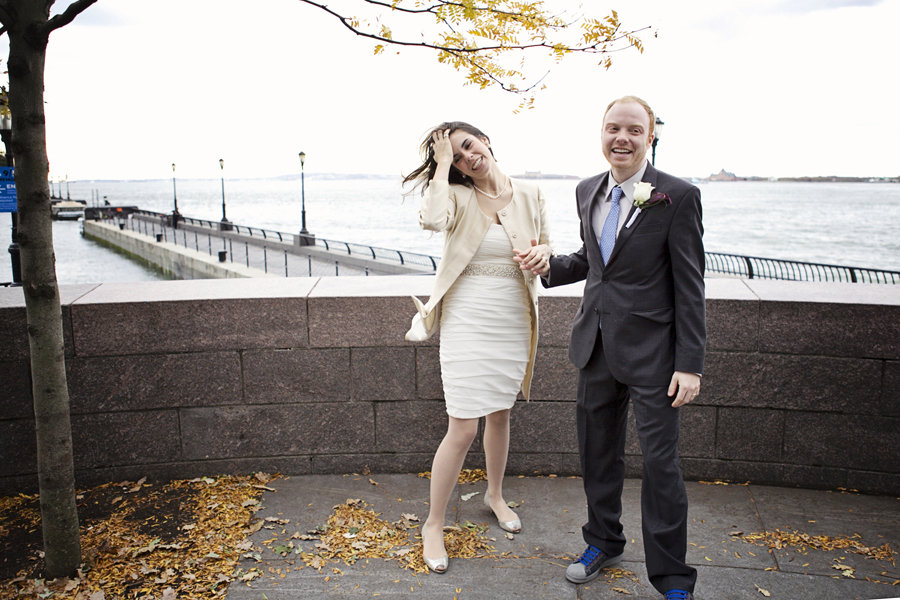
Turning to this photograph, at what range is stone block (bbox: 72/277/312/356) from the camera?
4043 mm

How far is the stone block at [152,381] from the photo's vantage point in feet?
13.4

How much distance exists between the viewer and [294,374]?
4.26 m

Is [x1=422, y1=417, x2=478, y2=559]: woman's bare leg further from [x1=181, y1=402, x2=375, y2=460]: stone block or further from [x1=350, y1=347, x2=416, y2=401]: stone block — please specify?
[x1=181, y1=402, x2=375, y2=460]: stone block

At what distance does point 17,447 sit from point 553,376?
3.32 metres

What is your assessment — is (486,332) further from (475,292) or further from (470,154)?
(470,154)

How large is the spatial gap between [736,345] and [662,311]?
4.79 ft

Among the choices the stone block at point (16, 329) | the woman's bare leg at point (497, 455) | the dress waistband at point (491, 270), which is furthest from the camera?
the stone block at point (16, 329)

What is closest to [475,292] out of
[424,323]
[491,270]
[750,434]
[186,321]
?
[491,270]

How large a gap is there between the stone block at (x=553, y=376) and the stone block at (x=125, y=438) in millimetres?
2114

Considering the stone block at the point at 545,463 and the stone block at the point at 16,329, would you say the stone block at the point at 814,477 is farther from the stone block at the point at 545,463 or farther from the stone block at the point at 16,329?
the stone block at the point at 16,329

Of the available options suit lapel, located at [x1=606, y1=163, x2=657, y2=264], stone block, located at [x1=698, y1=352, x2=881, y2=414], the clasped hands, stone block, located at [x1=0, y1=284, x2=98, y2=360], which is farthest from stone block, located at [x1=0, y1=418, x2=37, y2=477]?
stone block, located at [x1=698, y1=352, x2=881, y2=414]

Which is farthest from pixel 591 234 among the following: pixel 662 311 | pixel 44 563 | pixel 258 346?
pixel 44 563

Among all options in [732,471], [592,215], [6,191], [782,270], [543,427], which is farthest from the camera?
[782,270]

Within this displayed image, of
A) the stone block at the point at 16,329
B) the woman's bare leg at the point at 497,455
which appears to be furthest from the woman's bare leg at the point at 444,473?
the stone block at the point at 16,329
